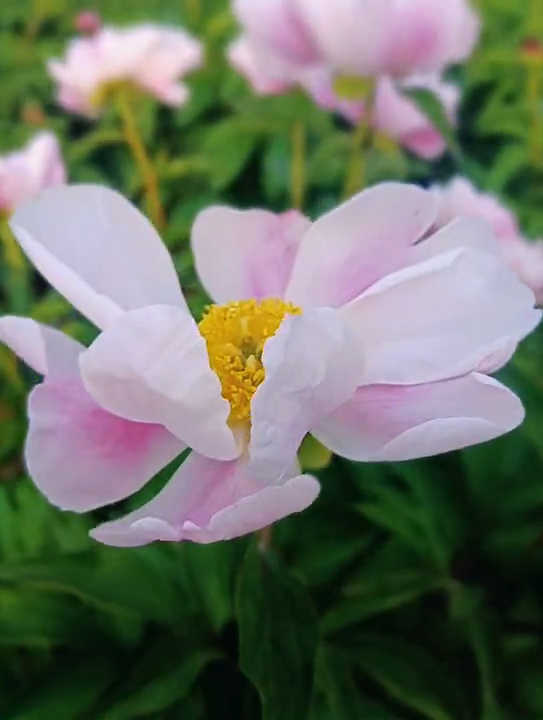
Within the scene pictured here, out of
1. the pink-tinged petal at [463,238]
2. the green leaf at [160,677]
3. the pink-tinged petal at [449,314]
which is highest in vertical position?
the pink-tinged petal at [463,238]

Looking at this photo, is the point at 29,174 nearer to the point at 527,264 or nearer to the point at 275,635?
the point at 527,264

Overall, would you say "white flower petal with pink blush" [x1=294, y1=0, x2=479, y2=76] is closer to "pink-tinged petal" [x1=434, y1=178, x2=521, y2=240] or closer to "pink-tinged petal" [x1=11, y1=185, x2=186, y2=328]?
"pink-tinged petal" [x1=434, y1=178, x2=521, y2=240]

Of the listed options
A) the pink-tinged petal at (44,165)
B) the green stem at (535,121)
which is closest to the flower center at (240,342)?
the pink-tinged petal at (44,165)

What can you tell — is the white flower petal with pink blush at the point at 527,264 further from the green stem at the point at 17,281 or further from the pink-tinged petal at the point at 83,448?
the green stem at the point at 17,281

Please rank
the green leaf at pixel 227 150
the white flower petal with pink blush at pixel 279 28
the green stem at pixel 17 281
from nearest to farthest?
the white flower petal with pink blush at pixel 279 28
the green stem at pixel 17 281
the green leaf at pixel 227 150

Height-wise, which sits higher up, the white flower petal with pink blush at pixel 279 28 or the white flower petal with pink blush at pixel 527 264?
the white flower petal with pink blush at pixel 279 28

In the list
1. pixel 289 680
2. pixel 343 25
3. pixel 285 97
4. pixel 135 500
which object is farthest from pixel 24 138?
pixel 289 680

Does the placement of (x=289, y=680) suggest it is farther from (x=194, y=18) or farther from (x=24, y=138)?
(x=194, y=18)
